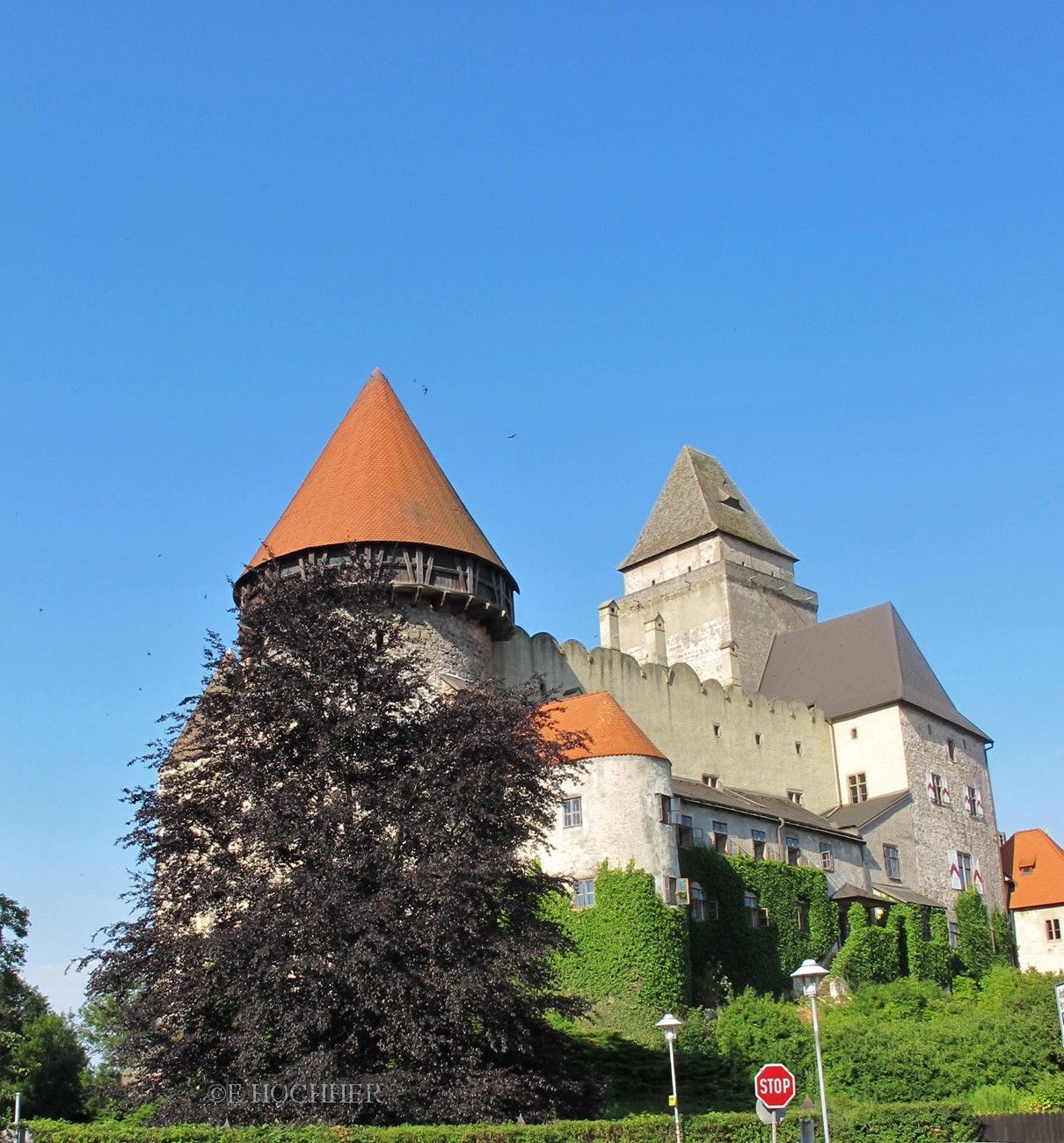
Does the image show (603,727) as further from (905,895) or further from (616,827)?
(905,895)

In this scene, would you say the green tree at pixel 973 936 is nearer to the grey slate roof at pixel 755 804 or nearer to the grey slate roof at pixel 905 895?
the grey slate roof at pixel 905 895

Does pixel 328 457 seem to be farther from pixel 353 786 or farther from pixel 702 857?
pixel 353 786

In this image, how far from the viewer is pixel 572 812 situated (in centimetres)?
2855

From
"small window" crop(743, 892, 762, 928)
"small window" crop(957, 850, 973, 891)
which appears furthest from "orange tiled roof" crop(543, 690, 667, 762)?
"small window" crop(957, 850, 973, 891)

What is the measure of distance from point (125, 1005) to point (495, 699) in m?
6.20

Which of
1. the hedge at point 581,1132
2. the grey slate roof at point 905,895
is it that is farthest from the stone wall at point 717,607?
the hedge at point 581,1132

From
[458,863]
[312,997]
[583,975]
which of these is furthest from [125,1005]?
[583,975]

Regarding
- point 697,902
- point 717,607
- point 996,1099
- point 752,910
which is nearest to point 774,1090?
point 996,1099

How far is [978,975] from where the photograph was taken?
3819 centimetres

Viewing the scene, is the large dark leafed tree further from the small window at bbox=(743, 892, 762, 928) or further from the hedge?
the small window at bbox=(743, 892, 762, 928)

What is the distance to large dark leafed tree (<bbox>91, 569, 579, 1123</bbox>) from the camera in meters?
16.9

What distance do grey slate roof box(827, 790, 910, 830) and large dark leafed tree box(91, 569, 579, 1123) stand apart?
67.3ft

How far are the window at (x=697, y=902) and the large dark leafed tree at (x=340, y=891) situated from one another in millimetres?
11645

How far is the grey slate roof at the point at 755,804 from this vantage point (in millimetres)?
32594
